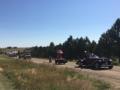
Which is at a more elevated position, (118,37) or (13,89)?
(118,37)

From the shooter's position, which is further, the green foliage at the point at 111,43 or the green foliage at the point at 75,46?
the green foliage at the point at 75,46

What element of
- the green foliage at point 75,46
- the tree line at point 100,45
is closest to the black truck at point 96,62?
the tree line at point 100,45

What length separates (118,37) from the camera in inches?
2489

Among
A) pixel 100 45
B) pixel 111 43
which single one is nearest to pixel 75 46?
pixel 100 45

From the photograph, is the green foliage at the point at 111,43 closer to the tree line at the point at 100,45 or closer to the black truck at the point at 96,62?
the tree line at the point at 100,45

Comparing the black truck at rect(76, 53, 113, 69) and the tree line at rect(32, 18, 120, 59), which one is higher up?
the tree line at rect(32, 18, 120, 59)

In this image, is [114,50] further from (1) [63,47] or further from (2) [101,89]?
(2) [101,89]

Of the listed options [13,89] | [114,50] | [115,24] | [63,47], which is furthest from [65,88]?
[63,47]

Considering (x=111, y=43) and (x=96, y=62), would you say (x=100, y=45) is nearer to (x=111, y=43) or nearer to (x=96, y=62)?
(x=111, y=43)

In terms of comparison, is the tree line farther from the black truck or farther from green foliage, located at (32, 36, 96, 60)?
the black truck

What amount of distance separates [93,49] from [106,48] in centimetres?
271

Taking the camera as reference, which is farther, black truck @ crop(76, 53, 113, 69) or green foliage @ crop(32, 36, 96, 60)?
green foliage @ crop(32, 36, 96, 60)

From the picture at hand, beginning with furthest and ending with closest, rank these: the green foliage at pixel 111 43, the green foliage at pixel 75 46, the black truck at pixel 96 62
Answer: the green foliage at pixel 75 46 < the green foliage at pixel 111 43 < the black truck at pixel 96 62

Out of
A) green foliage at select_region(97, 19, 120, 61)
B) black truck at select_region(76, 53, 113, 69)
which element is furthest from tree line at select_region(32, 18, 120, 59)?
black truck at select_region(76, 53, 113, 69)
